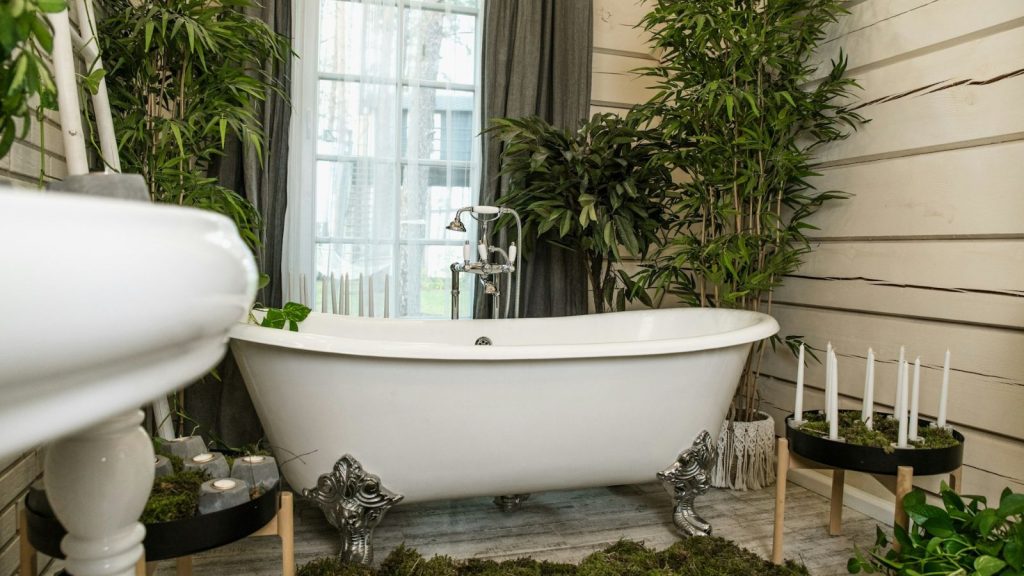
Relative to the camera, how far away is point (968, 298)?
213cm

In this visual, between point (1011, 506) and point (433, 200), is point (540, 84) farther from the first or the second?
point (1011, 506)

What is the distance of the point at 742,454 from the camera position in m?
2.67

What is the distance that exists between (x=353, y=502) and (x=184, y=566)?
43 centimetres

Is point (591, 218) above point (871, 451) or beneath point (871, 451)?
above

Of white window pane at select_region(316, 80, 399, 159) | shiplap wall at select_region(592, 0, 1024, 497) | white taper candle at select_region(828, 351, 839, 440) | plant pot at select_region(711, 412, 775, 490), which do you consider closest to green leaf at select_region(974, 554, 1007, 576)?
white taper candle at select_region(828, 351, 839, 440)

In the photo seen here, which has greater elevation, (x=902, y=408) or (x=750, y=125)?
(x=750, y=125)

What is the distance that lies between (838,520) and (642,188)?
4.81 ft

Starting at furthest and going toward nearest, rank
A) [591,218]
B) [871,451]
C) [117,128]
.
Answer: [591,218], [117,128], [871,451]

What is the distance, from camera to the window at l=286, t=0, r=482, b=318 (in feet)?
9.32

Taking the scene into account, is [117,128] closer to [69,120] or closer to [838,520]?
[69,120]

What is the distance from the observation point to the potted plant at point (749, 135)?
2.52m

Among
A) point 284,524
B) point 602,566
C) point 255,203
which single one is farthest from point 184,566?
point 255,203

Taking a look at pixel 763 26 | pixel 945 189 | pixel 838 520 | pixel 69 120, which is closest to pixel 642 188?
pixel 763 26

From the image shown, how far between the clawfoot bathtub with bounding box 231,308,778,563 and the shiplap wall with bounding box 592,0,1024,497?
0.57 meters
